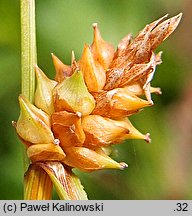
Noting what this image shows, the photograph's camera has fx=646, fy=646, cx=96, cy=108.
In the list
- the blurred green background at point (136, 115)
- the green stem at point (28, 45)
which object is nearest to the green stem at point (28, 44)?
the green stem at point (28, 45)

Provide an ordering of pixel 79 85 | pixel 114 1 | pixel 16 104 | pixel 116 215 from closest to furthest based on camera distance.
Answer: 1. pixel 79 85
2. pixel 116 215
3. pixel 16 104
4. pixel 114 1

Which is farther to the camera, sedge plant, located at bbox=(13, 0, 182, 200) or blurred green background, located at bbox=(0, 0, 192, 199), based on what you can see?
blurred green background, located at bbox=(0, 0, 192, 199)

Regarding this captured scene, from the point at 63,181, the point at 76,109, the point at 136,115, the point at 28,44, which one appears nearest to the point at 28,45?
the point at 28,44

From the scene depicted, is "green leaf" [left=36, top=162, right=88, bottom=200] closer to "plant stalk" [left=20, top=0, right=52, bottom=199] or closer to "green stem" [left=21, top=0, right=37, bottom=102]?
"plant stalk" [left=20, top=0, right=52, bottom=199]

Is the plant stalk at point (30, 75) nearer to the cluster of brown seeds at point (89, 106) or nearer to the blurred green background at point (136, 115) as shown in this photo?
the cluster of brown seeds at point (89, 106)

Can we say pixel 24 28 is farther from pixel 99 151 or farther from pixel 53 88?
pixel 99 151

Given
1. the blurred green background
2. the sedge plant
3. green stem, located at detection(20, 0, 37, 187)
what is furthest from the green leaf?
the blurred green background

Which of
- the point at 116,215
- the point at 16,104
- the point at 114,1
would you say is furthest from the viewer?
the point at 114,1

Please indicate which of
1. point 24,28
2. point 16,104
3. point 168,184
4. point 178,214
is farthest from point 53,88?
point 168,184
